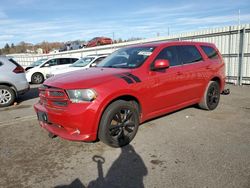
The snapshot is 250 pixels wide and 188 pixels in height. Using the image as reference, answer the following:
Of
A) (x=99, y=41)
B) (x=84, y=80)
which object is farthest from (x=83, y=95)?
(x=99, y=41)

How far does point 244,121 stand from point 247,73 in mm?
5771

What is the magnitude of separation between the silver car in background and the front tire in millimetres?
5424

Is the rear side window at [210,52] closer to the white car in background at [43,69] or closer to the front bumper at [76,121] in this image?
the front bumper at [76,121]

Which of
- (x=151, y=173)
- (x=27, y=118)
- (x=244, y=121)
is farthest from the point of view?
(x=27, y=118)

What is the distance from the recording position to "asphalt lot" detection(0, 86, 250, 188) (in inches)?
124

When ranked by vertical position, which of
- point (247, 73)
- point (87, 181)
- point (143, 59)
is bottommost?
point (87, 181)

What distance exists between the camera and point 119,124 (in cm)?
414

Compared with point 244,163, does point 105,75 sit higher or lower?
higher

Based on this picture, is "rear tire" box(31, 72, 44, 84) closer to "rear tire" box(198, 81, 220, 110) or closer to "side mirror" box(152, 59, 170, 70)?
"rear tire" box(198, 81, 220, 110)

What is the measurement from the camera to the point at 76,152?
13.3ft

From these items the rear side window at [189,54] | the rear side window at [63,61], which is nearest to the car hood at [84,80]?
the rear side window at [189,54]

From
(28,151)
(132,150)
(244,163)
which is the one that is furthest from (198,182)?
(28,151)

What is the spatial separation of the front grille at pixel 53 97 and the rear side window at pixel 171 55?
83.9 inches

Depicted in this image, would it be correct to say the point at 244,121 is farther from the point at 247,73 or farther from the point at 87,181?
the point at 247,73
